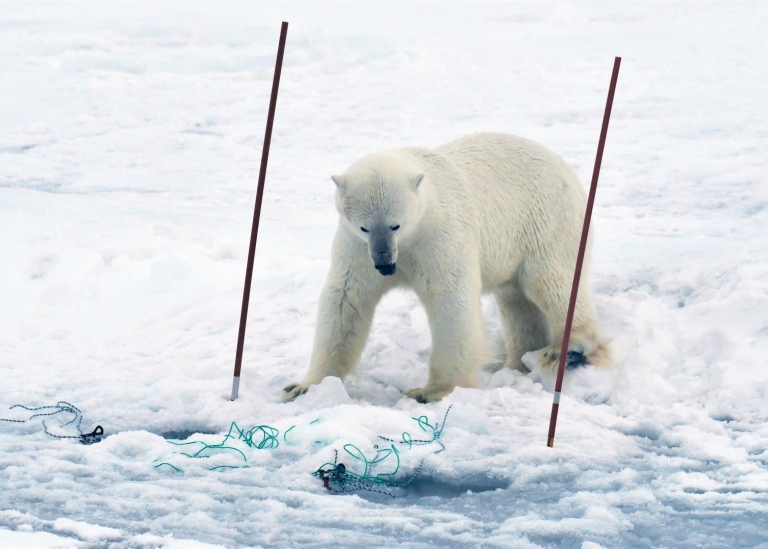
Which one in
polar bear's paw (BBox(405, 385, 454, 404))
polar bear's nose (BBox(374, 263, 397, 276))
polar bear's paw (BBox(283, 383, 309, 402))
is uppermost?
polar bear's nose (BBox(374, 263, 397, 276))

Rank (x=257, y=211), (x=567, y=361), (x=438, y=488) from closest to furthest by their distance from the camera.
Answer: (x=438, y=488) → (x=257, y=211) → (x=567, y=361)

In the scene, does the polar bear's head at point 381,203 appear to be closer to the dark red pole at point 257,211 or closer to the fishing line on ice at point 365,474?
the dark red pole at point 257,211

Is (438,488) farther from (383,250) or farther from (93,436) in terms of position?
(93,436)

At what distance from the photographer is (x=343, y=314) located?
4.64 m

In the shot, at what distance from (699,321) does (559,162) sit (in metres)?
1.07

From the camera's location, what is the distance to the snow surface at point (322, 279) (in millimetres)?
3539

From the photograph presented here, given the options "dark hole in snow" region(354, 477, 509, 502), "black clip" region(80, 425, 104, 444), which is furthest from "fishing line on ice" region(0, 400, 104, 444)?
"dark hole in snow" region(354, 477, 509, 502)

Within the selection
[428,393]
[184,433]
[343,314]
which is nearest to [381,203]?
[343,314]

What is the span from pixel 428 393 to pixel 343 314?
0.53m

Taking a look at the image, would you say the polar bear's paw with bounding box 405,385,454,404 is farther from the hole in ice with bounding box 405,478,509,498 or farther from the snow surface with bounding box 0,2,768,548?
the hole in ice with bounding box 405,478,509,498

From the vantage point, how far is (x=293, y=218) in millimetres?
7387

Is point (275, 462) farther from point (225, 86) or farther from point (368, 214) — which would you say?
point (225, 86)

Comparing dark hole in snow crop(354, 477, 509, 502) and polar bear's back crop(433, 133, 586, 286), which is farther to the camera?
polar bear's back crop(433, 133, 586, 286)

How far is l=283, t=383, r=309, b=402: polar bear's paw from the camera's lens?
4500 mm
